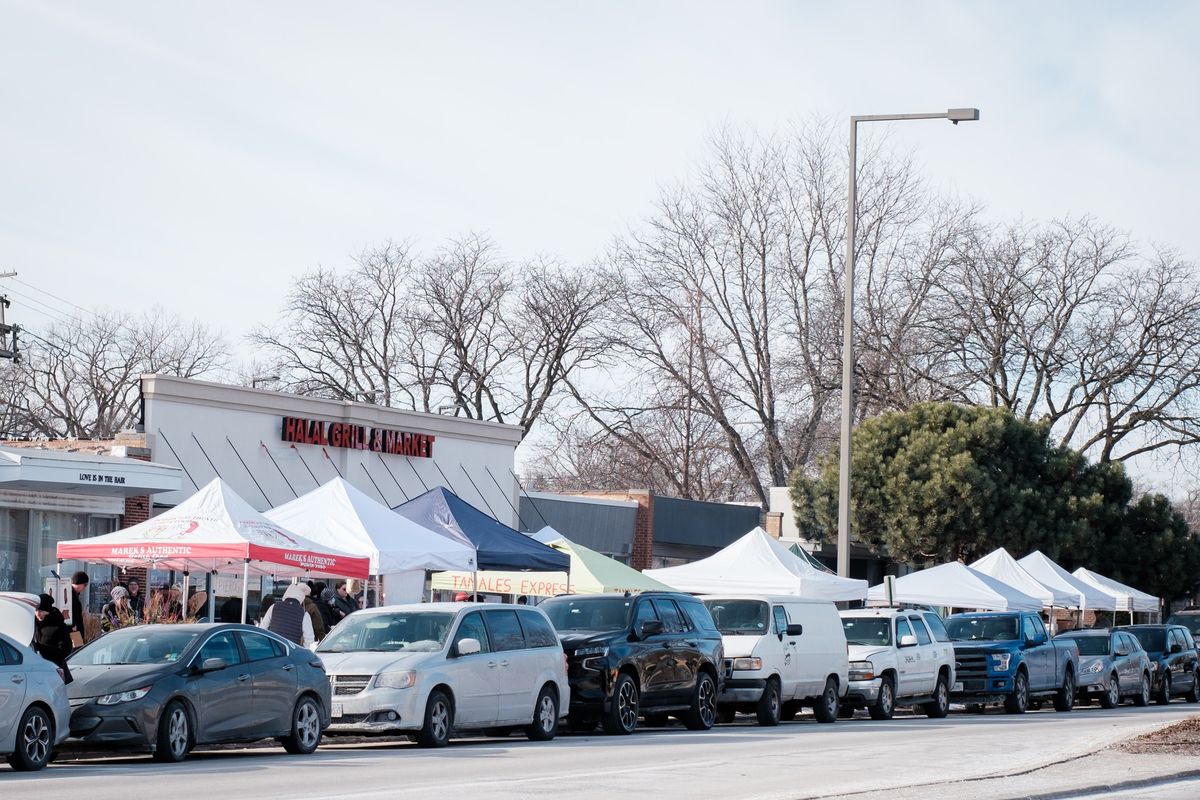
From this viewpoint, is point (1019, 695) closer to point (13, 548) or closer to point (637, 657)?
point (637, 657)

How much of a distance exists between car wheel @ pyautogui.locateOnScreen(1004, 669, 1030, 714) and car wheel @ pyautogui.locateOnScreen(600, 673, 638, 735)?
33.9 feet

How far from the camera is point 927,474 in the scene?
4384 cm

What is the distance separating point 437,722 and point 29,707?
16.2 ft

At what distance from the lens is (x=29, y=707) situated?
14.4 m

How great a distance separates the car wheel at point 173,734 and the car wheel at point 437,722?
9.19ft

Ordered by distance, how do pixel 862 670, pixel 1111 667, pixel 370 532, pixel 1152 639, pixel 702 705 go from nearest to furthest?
pixel 702 705 → pixel 370 532 → pixel 862 670 → pixel 1111 667 → pixel 1152 639

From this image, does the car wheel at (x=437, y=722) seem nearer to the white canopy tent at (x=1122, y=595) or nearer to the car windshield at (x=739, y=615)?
the car windshield at (x=739, y=615)

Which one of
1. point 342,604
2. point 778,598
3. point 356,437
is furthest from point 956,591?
point 342,604

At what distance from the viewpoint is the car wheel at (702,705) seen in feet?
72.2

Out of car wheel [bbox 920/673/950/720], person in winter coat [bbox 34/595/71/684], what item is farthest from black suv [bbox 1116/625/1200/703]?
person in winter coat [bbox 34/595/71/684]

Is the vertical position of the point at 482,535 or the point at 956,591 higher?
the point at 482,535

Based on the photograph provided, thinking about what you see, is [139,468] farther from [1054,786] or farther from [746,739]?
[1054,786]

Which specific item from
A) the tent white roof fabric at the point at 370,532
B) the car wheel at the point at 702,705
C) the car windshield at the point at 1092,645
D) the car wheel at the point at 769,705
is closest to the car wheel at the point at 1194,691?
the car windshield at the point at 1092,645

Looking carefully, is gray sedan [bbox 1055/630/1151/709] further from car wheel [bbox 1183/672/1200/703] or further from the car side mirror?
the car side mirror
